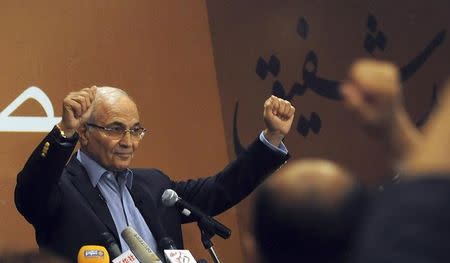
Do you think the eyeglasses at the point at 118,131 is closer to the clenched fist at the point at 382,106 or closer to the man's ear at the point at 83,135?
the man's ear at the point at 83,135

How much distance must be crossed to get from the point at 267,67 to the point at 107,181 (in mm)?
2236

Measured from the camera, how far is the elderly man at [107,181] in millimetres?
2799

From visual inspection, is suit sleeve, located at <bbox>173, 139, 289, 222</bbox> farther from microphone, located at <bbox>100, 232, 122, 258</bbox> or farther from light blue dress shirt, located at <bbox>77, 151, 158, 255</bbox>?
microphone, located at <bbox>100, 232, 122, 258</bbox>

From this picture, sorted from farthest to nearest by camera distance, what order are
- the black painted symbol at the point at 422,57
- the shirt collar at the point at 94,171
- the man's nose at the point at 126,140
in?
the black painted symbol at the point at 422,57 → the man's nose at the point at 126,140 → the shirt collar at the point at 94,171

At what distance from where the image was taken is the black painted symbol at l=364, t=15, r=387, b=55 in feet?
15.9

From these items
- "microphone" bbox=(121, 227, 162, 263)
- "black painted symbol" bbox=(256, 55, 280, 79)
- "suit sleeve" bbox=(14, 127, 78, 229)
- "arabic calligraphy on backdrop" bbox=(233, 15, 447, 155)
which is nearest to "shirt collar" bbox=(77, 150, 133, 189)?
"suit sleeve" bbox=(14, 127, 78, 229)

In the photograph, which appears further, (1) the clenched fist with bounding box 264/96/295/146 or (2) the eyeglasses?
(2) the eyeglasses

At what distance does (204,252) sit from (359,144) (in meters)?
0.99

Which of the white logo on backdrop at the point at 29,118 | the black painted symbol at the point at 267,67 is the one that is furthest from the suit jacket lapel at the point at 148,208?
the black painted symbol at the point at 267,67

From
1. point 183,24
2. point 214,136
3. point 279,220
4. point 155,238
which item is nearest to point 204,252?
point 214,136

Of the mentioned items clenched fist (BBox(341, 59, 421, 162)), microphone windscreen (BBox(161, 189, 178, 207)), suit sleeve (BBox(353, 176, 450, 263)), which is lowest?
microphone windscreen (BBox(161, 189, 178, 207))

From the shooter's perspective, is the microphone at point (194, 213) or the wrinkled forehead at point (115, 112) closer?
the microphone at point (194, 213)

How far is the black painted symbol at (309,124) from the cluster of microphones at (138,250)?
89.0 inches

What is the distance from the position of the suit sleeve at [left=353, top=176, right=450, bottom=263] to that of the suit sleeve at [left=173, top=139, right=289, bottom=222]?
2440mm
